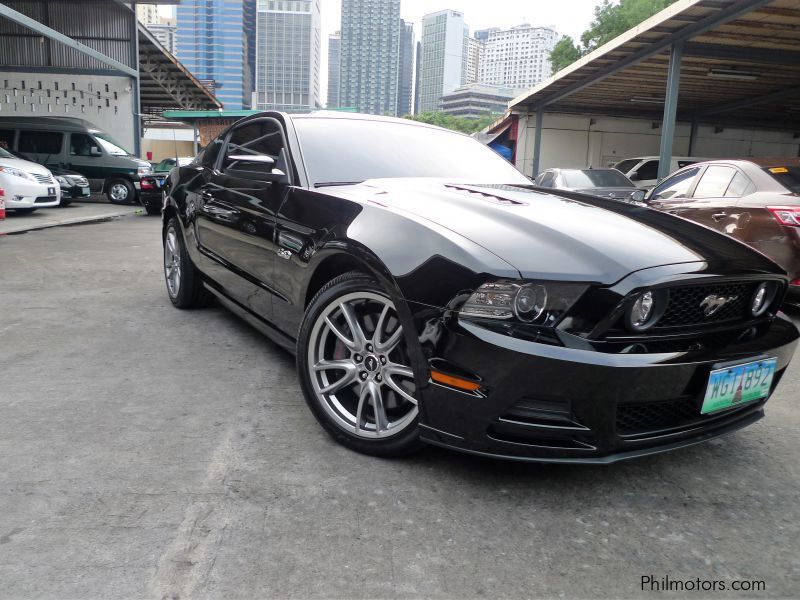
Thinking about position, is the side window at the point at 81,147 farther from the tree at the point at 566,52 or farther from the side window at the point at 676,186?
the tree at the point at 566,52

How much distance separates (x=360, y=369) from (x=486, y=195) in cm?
96

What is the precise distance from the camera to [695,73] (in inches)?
615

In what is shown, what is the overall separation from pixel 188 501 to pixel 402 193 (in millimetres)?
1519

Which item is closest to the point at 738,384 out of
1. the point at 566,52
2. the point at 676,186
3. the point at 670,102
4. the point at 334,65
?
the point at 676,186

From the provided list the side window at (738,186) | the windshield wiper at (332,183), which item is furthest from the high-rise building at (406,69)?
the windshield wiper at (332,183)

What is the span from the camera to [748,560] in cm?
196

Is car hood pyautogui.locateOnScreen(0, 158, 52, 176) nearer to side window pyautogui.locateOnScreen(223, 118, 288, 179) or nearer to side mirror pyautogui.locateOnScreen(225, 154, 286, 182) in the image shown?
side window pyautogui.locateOnScreen(223, 118, 288, 179)

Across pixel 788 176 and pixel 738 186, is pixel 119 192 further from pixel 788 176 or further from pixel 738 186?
pixel 788 176

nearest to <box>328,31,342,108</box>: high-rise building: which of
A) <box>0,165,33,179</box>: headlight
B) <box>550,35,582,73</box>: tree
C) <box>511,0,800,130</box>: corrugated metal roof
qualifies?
<box>550,35,582,73</box>: tree

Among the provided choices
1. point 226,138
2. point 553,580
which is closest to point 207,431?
point 553,580

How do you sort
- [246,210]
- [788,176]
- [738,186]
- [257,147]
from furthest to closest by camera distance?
[738,186] < [788,176] < [257,147] < [246,210]

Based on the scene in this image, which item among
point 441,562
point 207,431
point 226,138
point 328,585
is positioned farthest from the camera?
point 226,138

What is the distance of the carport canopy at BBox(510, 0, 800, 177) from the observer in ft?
35.3

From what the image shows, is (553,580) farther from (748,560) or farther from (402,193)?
(402,193)
